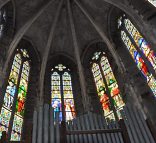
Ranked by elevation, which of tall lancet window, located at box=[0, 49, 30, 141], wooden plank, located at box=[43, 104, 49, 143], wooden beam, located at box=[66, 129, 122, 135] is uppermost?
tall lancet window, located at box=[0, 49, 30, 141]

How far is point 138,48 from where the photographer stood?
A: 41.4ft

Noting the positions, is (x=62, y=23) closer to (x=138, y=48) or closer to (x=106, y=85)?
(x=106, y=85)

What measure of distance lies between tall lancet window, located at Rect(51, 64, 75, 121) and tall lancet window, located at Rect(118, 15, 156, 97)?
418cm

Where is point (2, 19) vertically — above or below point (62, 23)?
below

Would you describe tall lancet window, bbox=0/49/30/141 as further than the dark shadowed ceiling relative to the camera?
No

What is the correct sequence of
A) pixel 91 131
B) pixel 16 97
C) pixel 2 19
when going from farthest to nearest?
1. pixel 2 19
2. pixel 16 97
3. pixel 91 131

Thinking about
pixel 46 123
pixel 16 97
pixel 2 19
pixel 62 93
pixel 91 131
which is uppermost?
pixel 2 19

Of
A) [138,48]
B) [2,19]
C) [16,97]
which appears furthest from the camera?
[2,19]

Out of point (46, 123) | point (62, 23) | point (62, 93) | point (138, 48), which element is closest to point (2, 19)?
point (62, 23)

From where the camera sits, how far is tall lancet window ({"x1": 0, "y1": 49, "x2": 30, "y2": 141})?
10.7 meters

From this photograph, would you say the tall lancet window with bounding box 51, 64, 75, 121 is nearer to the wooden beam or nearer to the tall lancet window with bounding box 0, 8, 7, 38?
the tall lancet window with bounding box 0, 8, 7, 38

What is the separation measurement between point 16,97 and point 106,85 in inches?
200

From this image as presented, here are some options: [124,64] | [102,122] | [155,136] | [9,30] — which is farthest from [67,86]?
[155,136]

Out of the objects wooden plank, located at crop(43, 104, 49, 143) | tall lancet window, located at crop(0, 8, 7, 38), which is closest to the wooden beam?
wooden plank, located at crop(43, 104, 49, 143)
